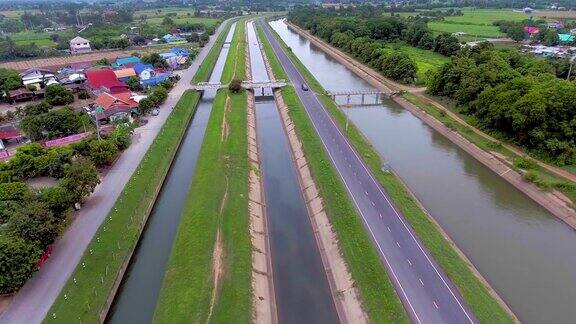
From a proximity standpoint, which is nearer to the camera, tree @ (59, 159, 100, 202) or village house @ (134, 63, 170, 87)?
tree @ (59, 159, 100, 202)

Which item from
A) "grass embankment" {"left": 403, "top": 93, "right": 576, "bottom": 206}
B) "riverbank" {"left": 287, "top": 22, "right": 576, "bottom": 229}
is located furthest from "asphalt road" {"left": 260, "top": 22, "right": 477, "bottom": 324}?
"grass embankment" {"left": 403, "top": 93, "right": 576, "bottom": 206}

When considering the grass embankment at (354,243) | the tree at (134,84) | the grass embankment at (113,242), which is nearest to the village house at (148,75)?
the tree at (134,84)

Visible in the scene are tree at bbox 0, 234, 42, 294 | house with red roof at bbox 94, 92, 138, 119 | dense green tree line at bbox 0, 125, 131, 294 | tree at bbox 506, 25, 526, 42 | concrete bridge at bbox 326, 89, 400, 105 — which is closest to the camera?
tree at bbox 0, 234, 42, 294

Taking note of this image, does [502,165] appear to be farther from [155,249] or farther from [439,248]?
[155,249]

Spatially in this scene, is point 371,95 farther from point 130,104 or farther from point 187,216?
point 187,216

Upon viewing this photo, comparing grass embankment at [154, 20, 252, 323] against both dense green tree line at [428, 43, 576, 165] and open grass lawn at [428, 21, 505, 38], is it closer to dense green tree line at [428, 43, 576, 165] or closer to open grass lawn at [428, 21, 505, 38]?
dense green tree line at [428, 43, 576, 165]

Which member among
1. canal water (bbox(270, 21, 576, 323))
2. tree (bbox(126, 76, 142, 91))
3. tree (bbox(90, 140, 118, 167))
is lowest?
canal water (bbox(270, 21, 576, 323))

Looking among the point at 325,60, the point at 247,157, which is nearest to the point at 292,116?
the point at 247,157
